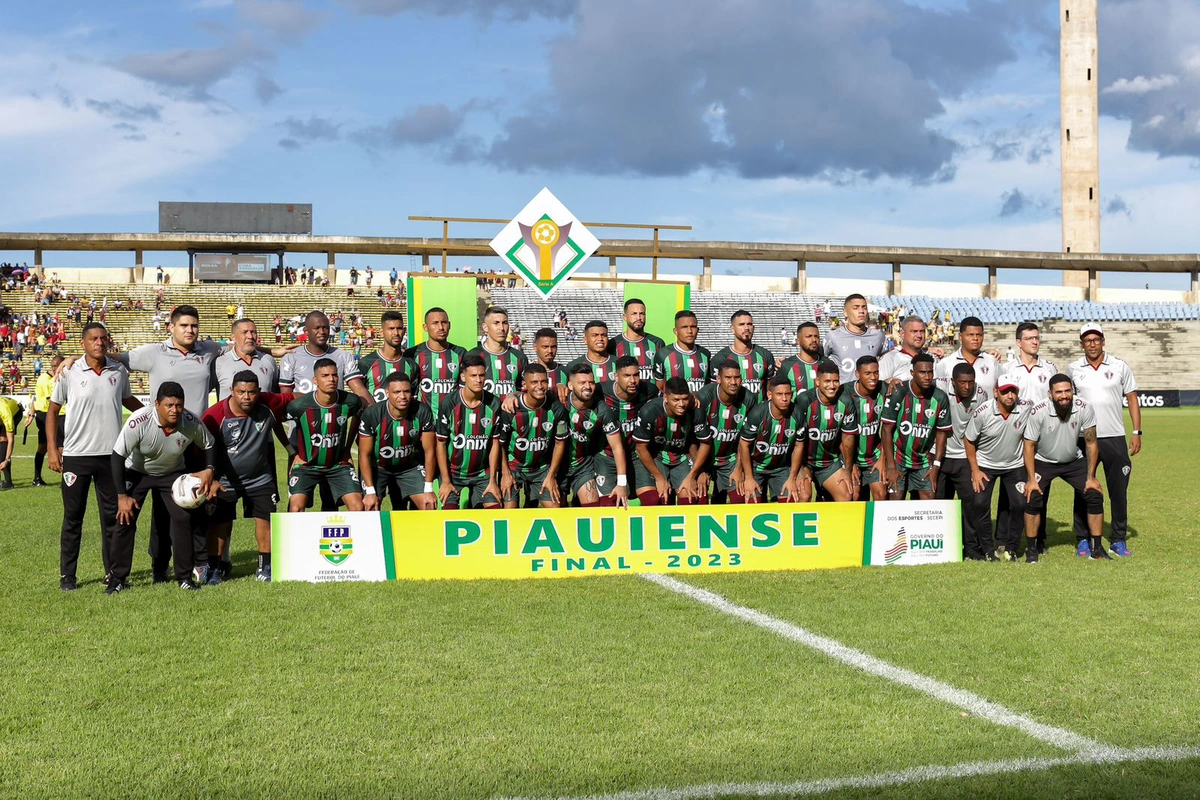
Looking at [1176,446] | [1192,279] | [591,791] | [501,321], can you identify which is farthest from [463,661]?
[1192,279]

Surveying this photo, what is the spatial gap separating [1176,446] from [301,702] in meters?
23.6

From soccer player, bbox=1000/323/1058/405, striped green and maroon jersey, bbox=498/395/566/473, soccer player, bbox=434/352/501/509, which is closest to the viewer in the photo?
soccer player, bbox=434/352/501/509

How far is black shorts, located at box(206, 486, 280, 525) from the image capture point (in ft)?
28.7

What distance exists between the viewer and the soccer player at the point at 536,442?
31.1 ft

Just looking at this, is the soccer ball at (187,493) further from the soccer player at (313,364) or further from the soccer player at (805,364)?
the soccer player at (805,364)

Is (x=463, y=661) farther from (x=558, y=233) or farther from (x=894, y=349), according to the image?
(x=558, y=233)

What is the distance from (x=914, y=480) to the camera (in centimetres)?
981

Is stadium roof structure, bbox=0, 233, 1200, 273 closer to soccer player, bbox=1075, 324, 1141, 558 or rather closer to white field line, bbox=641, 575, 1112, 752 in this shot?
soccer player, bbox=1075, 324, 1141, 558

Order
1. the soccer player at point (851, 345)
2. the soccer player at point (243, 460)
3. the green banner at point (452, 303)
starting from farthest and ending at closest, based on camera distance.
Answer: the green banner at point (452, 303) → the soccer player at point (851, 345) → the soccer player at point (243, 460)

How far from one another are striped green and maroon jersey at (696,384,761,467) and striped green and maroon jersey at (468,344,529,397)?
1.73 meters

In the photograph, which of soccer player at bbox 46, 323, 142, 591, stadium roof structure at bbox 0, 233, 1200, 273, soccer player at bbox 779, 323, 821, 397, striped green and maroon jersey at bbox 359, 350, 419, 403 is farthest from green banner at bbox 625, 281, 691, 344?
stadium roof structure at bbox 0, 233, 1200, 273

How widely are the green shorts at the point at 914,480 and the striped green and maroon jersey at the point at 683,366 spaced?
194cm

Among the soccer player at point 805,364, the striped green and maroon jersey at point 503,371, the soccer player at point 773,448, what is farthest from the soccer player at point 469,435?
the soccer player at point 805,364

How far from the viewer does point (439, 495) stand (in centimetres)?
945
